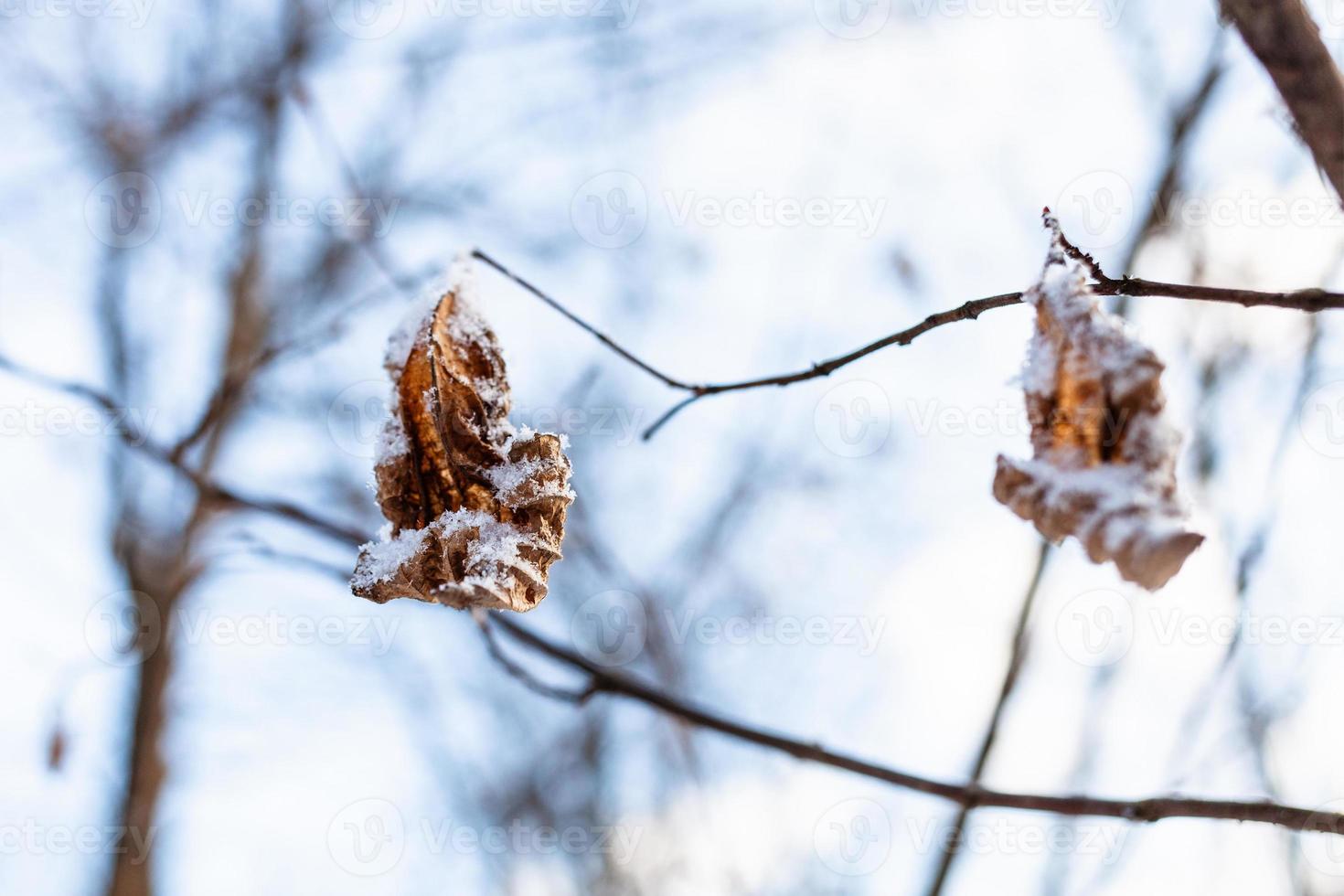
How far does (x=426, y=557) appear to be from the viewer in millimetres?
1390

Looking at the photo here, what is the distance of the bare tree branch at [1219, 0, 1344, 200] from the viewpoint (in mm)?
1080

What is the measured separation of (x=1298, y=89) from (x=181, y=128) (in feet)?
20.0

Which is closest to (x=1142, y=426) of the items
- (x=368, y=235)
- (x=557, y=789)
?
(x=368, y=235)

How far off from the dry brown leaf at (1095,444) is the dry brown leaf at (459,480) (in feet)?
2.17

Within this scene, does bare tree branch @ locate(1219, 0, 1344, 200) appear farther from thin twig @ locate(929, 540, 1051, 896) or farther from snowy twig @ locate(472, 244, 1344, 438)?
thin twig @ locate(929, 540, 1051, 896)

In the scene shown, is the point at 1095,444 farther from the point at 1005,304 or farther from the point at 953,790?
the point at 953,790

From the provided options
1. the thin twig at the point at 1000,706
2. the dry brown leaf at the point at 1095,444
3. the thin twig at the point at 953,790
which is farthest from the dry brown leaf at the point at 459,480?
the thin twig at the point at 1000,706

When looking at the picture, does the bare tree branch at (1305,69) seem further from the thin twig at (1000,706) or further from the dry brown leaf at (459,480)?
the thin twig at (1000,706)

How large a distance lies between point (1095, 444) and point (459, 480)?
36.3 inches

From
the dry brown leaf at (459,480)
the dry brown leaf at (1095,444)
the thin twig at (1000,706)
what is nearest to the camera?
the dry brown leaf at (1095,444)

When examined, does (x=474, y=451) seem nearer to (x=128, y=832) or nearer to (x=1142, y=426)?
(x=1142, y=426)

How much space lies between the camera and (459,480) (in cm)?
147

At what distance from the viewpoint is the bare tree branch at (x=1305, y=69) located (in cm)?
108

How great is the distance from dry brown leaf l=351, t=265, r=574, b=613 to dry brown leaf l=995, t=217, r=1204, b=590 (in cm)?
66
